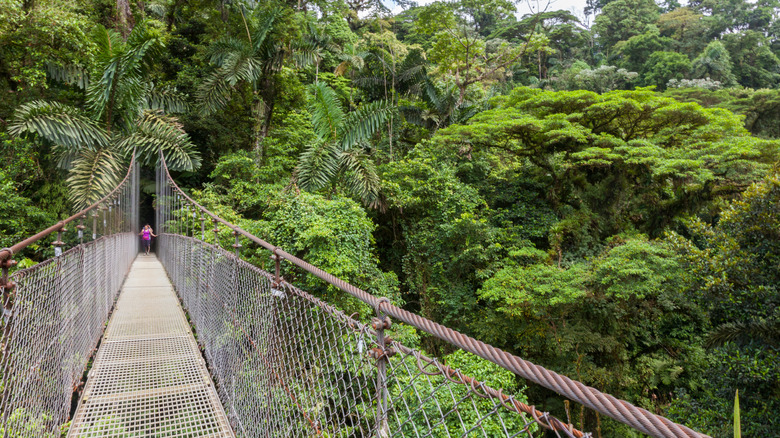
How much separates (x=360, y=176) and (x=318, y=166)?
84 centimetres

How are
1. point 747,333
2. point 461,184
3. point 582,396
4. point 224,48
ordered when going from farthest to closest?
point 224,48 < point 461,184 < point 747,333 < point 582,396

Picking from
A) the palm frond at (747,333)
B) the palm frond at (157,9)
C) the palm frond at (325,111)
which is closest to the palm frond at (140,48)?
the palm frond at (325,111)

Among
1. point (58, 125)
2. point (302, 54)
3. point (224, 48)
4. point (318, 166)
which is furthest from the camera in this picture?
point (302, 54)

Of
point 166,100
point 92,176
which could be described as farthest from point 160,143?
point 166,100

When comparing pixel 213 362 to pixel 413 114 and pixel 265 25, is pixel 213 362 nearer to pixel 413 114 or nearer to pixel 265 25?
pixel 265 25

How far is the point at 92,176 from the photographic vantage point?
275 inches

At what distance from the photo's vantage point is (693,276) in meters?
5.36

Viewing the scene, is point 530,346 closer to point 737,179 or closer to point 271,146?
point 737,179

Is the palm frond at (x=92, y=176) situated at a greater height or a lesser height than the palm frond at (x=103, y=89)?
lesser

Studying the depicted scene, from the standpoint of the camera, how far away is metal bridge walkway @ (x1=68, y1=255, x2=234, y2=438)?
2.03 meters

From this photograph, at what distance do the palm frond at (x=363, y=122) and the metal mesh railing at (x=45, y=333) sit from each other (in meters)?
5.27

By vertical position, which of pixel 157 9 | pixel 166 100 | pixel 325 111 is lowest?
pixel 325 111

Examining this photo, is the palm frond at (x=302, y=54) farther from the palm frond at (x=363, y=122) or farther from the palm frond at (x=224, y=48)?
the palm frond at (x=363, y=122)

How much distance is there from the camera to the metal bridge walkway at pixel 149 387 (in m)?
2.03
